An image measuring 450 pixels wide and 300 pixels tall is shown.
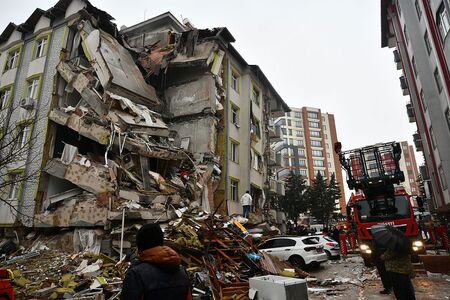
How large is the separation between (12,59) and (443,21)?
2605 centimetres

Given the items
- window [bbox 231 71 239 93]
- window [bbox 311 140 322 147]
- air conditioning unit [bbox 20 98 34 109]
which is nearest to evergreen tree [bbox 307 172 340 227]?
window [bbox 231 71 239 93]

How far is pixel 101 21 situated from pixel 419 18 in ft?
65.0

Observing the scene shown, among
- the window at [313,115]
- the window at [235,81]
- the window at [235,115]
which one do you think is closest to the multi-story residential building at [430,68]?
the window at [235,81]

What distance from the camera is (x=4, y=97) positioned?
2028cm

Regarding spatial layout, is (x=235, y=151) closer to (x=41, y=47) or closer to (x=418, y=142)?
(x=41, y=47)

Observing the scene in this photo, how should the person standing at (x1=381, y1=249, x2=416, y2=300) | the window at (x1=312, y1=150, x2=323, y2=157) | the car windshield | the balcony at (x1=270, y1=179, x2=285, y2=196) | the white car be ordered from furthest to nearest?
the window at (x1=312, y1=150, x2=323, y2=157), the balcony at (x1=270, y1=179, x2=285, y2=196), the white car, the car windshield, the person standing at (x1=381, y1=249, x2=416, y2=300)

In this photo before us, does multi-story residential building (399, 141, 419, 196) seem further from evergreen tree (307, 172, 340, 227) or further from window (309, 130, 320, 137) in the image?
evergreen tree (307, 172, 340, 227)

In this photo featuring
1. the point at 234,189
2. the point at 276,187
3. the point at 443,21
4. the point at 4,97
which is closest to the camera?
the point at 443,21

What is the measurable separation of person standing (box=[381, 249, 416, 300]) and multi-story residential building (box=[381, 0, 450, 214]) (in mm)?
11275

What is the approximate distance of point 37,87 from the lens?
17984 mm

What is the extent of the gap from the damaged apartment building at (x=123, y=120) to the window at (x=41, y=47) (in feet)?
0.27

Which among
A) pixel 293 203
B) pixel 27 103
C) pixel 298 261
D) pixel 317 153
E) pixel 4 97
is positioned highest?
pixel 317 153

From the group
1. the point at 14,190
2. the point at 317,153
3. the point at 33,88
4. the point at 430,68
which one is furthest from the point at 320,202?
the point at 317,153

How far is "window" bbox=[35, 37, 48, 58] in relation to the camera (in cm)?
1936
